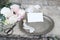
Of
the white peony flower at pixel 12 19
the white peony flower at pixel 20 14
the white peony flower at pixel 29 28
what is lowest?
the white peony flower at pixel 29 28

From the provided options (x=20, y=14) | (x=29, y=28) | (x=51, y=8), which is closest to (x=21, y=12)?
(x=20, y=14)

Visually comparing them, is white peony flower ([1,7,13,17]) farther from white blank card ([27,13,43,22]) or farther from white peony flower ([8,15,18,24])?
white blank card ([27,13,43,22])

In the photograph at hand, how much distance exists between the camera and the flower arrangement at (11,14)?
115 centimetres

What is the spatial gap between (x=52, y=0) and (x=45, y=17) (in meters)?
0.20

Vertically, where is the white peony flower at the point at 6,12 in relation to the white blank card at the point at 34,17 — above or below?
above

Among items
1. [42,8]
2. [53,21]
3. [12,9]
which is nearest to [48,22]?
[53,21]

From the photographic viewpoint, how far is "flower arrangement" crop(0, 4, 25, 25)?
3.78 ft

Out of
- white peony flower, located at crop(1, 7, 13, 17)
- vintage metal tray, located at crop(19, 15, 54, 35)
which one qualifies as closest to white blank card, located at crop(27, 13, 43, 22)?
vintage metal tray, located at crop(19, 15, 54, 35)

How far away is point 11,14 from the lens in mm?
1173

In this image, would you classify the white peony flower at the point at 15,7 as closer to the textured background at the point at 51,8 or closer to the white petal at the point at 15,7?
the white petal at the point at 15,7

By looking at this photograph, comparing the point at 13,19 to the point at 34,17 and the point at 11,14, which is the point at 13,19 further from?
the point at 34,17

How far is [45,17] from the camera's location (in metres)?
1.24

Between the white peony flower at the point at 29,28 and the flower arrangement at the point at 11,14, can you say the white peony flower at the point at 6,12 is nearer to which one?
the flower arrangement at the point at 11,14

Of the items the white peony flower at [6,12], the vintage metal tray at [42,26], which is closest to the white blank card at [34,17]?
the vintage metal tray at [42,26]
